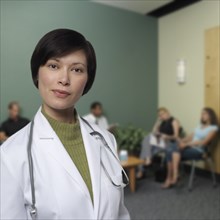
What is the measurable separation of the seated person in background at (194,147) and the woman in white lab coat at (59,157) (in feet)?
7.94

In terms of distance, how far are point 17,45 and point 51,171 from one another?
0.44m

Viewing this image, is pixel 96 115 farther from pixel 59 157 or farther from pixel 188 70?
pixel 188 70

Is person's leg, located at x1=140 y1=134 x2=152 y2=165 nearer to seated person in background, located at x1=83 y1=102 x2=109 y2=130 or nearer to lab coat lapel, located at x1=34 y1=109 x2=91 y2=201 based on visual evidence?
seated person in background, located at x1=83 y1=102 x2=109 y2=130

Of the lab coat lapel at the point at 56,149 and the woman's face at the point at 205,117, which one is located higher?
the lab coat lapel at the point at 56,149

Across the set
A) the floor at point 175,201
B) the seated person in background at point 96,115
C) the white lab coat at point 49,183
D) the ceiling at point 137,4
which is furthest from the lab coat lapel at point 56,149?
the floor at point 175,201

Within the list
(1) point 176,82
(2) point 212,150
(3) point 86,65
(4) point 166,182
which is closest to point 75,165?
(3) point 86,65

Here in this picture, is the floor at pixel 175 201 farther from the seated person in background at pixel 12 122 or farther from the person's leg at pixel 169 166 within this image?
the seated person in background at pixel 12 122

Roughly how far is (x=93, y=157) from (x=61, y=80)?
0.24 metres

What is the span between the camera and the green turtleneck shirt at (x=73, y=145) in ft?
2.24

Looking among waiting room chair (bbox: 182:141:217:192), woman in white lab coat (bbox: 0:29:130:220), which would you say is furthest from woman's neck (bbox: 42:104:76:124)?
waiting room chair (bbox: 182:141:217:192)

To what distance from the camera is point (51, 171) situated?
0.61m

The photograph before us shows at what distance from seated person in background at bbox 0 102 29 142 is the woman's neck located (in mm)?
187

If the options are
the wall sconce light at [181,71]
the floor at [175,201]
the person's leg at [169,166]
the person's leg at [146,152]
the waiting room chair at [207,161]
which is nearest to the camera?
the floor at [175,201]

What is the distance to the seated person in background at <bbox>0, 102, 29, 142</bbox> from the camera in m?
0.84
